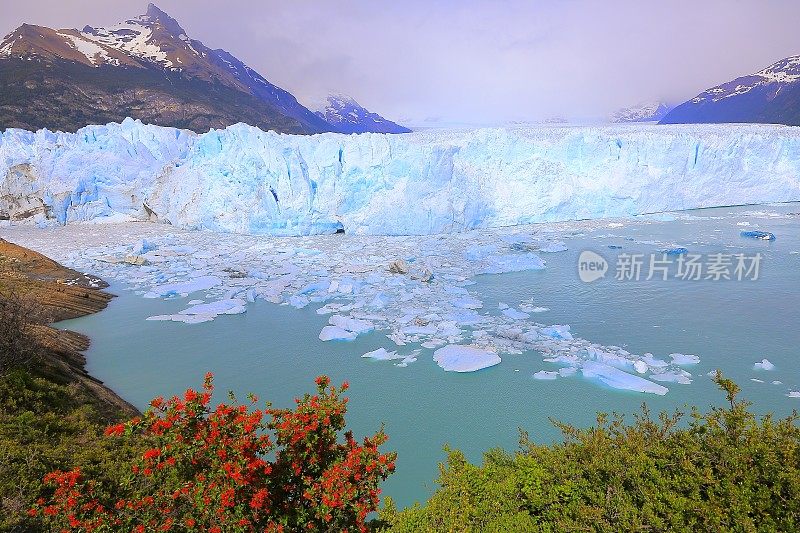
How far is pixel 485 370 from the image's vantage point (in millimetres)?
7141

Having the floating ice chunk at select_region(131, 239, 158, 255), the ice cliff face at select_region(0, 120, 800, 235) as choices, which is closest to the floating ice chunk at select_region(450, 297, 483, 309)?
the ice cliff face at select_region(0, 120, 800, 235)

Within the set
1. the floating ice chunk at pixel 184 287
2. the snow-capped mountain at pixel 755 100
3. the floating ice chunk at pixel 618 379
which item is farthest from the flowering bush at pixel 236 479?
the snow-capped mountain at pixel 755 100

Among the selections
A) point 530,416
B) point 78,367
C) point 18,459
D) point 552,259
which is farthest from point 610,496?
point 552,259

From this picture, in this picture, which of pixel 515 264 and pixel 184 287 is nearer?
pixel 184 287

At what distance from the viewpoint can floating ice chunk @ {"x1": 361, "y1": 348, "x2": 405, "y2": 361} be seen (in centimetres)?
764

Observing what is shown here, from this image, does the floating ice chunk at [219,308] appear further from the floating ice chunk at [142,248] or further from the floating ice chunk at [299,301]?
the floating ice chunk at [142,248]

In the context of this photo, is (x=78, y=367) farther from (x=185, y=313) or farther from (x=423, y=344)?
(x=423, y=344)

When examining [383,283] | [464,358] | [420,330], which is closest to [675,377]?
[464,358]

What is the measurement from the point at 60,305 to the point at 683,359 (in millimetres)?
12047

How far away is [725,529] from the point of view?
2.55 m

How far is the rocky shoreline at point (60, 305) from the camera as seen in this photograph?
6.02 m

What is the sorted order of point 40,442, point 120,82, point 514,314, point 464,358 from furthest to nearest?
1. point 120,82
2. point 514,314
3. point 464,358
4. point 40,442

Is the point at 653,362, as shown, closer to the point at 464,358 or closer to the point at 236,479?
the point at 464,358

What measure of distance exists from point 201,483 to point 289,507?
57cm
